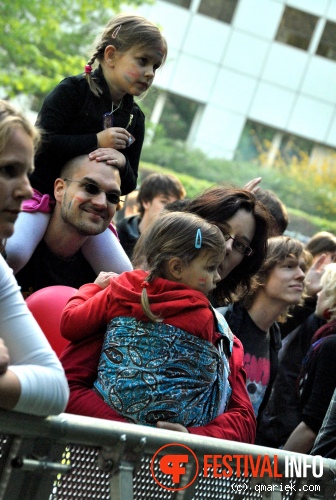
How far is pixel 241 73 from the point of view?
32.9 meters

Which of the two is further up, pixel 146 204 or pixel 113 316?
pixel 113 316

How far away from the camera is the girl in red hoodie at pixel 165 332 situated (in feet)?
11.7

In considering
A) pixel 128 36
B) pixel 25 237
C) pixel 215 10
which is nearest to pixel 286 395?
pixel 25 237

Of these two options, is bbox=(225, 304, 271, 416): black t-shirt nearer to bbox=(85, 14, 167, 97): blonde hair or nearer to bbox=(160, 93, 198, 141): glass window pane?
bbox=(85, 14, 167, 97): blonde hair

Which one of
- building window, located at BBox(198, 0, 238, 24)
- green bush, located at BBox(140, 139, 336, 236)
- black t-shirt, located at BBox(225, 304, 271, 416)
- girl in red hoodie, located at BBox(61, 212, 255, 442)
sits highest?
girl in red hoodie, located at BBox(61, 212, 255, 442)

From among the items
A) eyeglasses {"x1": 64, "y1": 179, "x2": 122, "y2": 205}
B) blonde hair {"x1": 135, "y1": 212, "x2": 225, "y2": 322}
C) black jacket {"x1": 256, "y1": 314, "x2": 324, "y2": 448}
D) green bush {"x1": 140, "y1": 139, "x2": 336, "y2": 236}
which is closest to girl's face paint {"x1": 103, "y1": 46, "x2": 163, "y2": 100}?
eyeglasses {"x1": 64, "y1": 179, "x2": 122, "y2": 205}

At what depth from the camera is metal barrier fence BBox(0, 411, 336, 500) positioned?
2818 millimetres

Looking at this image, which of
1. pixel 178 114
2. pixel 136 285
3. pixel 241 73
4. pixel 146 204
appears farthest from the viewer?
pixel 178 114

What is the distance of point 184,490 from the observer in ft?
10.9

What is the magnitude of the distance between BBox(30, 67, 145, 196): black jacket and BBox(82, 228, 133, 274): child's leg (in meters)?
0.29

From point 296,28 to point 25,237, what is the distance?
3134cm

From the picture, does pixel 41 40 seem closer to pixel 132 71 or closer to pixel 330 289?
pixel 330 289

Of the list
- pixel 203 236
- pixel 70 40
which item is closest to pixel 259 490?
pixel 203 236

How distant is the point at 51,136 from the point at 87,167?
23 centimetres
